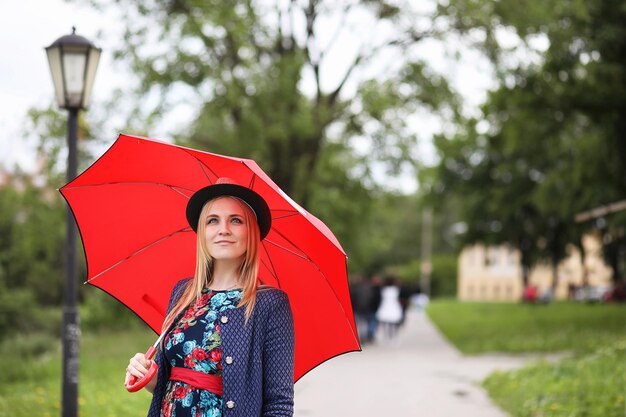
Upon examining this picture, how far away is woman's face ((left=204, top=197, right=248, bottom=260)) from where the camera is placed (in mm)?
3572

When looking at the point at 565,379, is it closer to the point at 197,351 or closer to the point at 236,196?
the point at 236,196

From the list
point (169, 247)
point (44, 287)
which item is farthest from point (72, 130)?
point (44, 287)

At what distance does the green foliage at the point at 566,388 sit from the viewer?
31.8ft

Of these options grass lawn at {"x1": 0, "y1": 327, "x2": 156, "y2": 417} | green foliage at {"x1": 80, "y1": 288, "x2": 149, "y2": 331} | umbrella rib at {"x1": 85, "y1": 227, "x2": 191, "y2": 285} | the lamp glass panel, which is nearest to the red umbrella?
umbrella rib at {"x1": 85, "y1": 227, "x2": 191, "y2": 285}

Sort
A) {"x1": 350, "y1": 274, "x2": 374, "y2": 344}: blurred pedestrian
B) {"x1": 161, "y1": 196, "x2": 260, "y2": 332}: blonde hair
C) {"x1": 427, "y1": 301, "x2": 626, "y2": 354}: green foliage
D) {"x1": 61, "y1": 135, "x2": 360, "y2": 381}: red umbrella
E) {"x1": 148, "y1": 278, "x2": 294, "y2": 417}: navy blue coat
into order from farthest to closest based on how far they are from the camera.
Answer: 1. {"x1": 350, "y1": 274, "x2": 374, "y2": 344}: blurred pedestrian
2. {"x1": 427, "y1": 301, "x2": 626, "y2": 354}: green foliage
3. {"x1": 61, "y1": 135, "x2": 360, "y2": 381}: red umbrella
4. {"x1": 161, "y1": 196, "x2": 260, "y2": 332}: blonde hair
5. {"x1": 148, "y1": 278, "x2": 294, "y2": 417}: navy blue coat

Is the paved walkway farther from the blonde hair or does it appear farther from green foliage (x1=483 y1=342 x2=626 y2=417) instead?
the blonde hair

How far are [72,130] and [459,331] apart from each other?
23.2 m

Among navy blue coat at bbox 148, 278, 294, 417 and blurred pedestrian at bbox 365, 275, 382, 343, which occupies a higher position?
blurred pedestrian at bbox 365, 275, 382, 343

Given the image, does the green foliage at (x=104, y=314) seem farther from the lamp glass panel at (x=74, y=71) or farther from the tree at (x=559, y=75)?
the lamp glass panel at (x=74, y=71)

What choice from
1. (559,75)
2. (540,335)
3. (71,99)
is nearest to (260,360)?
(71,99)

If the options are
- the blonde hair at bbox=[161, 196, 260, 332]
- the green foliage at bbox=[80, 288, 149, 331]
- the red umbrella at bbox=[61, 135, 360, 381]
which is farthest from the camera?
the green foliage at bbox=[80, 288, 149, 331]

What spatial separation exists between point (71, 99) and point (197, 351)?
5.37 meters

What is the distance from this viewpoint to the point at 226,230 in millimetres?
3590

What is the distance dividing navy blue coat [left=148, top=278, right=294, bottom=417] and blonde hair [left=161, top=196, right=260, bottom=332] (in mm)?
93
